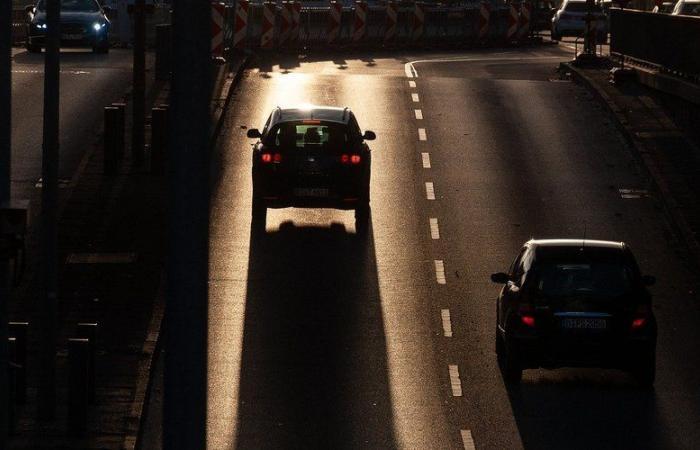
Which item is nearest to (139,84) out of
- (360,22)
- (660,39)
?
(660,39)

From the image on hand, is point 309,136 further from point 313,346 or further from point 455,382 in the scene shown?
point 455,382

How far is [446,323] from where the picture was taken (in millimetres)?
20953

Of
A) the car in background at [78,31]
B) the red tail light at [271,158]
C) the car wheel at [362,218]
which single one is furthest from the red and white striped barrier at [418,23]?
the red tail light at [271,158]

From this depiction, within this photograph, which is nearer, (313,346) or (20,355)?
(20,355)

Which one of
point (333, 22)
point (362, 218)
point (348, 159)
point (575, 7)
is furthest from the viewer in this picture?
point (575, 7)

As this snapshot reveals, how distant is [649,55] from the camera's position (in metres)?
38.8

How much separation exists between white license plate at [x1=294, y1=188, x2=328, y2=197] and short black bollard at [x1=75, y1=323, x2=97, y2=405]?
32.8 feet

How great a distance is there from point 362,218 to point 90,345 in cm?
1113

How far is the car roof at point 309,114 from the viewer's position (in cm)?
2581

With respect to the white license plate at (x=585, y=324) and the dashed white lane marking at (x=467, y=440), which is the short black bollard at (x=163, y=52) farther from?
the dashed white lane marking at (x=467, y=440)

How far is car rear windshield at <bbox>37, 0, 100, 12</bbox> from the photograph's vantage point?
49281mm

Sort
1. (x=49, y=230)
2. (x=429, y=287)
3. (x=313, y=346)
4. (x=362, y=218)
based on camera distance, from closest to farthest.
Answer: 1. (x=49, y=230)
2. (x=313, y=346)
3. (x=429, y=287)
4. (x=362, y=218)

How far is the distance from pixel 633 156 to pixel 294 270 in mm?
11012

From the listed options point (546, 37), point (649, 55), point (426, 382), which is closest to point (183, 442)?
point (426, 382)
